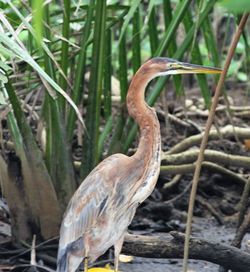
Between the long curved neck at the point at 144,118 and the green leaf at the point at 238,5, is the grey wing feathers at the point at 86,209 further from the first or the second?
the green leaf at the point at 238,5

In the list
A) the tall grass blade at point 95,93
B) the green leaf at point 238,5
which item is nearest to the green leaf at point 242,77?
the tall grass blade at point 95,93

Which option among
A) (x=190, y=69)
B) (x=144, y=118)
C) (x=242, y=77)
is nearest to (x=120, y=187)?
(x=144, y=118)

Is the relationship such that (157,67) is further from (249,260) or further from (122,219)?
(249,260)

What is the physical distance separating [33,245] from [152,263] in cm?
70

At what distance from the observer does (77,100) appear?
12.2 ft

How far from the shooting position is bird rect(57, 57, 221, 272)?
303 cm

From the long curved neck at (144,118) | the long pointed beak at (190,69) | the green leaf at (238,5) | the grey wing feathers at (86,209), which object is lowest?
the grey wing feathers at (86,209)

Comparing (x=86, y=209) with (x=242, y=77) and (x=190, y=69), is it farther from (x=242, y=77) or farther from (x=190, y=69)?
(x=242, y=77)

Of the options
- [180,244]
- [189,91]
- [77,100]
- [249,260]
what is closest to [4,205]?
[77,100]

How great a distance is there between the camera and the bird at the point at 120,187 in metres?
3.03

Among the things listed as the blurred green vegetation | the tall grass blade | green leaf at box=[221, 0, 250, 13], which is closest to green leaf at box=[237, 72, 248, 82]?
the blurred green vegetation

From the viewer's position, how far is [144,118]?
3.06 m

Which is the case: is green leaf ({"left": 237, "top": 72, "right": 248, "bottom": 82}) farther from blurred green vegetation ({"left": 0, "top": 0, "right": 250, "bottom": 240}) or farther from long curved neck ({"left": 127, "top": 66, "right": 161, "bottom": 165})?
long curved neck ({"left": 127, "top": 66, "right": 161, "bottom": 165})

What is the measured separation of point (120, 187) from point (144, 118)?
30cm
